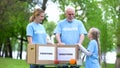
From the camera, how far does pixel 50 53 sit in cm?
709

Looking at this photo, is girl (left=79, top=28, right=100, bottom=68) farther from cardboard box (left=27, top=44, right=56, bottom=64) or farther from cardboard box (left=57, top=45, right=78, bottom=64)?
cardboard box (left=27, top=44, right=56, bottom=64)

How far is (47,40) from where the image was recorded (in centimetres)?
791

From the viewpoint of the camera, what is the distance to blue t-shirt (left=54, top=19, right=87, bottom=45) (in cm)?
796

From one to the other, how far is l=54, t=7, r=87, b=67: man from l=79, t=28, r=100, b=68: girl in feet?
0.87

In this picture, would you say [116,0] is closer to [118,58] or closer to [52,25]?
[118,58]

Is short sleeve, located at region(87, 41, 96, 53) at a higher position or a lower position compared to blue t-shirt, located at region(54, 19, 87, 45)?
lower

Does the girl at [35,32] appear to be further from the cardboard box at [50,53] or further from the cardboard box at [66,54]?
the cardboard box at [66,54]

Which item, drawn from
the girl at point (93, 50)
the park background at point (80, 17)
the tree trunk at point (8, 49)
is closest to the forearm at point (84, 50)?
the girl at point (93, 50)

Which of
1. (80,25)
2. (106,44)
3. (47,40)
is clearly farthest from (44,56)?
(106,44)

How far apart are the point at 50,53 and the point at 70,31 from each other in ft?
3.46

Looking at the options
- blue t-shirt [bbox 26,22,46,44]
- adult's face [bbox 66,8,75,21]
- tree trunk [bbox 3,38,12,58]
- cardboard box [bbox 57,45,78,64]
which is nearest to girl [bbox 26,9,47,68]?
blue t-shirt [bbox 26,22,46,44]

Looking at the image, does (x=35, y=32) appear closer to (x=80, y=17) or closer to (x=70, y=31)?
(x=70, y=31)

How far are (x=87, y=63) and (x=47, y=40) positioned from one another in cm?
108

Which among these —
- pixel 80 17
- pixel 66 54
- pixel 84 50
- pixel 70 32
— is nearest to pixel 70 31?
pixel 70 32
